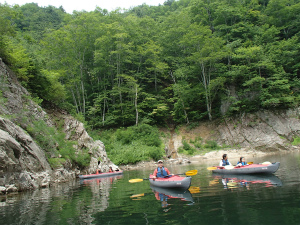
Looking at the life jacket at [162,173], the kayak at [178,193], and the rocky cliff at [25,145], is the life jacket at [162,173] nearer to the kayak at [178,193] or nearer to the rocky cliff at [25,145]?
the kayak at [178,193]

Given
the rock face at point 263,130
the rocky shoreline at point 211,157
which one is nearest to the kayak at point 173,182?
the rocky shoreline at point 211,157

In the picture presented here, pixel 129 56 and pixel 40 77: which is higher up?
pixel 129 56

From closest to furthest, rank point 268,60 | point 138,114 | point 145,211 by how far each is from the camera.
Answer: point 145,211 → point 268,60 → point 138,114

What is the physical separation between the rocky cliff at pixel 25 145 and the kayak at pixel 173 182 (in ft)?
20.1

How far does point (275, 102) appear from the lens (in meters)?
24.6

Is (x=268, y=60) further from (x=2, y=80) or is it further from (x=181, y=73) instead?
(x=2, y=80)

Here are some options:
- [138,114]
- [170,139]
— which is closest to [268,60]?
[170,139]

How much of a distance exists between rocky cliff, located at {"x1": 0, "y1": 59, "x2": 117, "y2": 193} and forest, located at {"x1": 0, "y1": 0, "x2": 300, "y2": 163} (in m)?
6.09

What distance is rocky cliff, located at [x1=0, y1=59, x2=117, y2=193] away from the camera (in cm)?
968

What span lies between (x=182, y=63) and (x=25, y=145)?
80.3ft

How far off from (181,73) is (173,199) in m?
24.6

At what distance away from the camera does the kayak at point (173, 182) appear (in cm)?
750

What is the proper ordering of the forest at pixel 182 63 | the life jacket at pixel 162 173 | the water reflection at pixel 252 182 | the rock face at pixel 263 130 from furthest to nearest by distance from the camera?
the forest at pixel 182 63
the rock face at pixel 263 130
the life jacket at pixel 162 173
the water reflection at pixel 252 182

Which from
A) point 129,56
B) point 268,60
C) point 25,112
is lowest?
point 25,112
